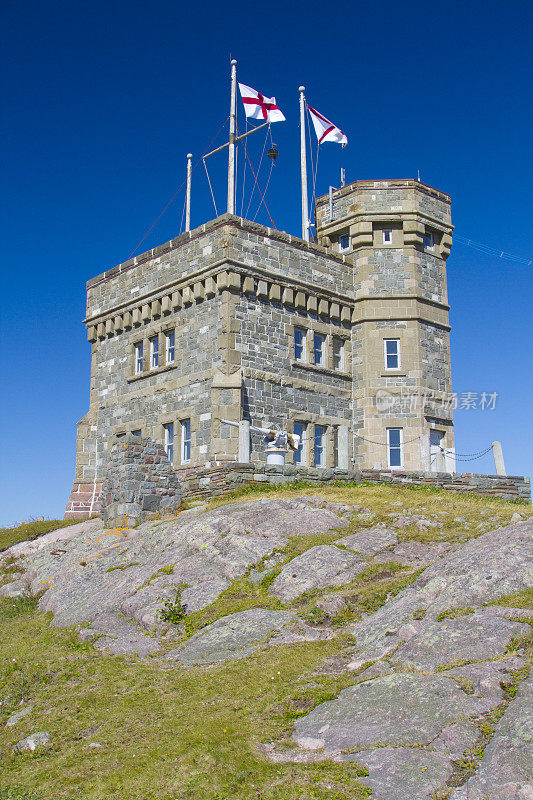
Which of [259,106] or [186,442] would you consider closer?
[186,442]

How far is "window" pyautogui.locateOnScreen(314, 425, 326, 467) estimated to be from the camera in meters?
28.3

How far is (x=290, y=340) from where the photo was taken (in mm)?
27875

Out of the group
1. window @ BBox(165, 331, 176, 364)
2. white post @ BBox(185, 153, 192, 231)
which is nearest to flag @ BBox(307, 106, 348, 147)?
white post @ BBox(185, 153, 192, 231)

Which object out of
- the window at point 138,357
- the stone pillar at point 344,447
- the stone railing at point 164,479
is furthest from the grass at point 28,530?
the stone pillar at point 344,447

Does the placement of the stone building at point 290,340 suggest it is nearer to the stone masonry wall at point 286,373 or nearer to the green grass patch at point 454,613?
the stone masonry wall at point 286,373

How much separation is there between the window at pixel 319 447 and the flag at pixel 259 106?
12.6m

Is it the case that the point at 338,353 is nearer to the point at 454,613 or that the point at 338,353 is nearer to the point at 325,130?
the point at 325,130

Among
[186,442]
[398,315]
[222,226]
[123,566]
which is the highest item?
[222,226]

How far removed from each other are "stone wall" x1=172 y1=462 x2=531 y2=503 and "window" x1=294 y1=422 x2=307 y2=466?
4142mm

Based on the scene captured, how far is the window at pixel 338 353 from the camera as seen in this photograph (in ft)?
98.2

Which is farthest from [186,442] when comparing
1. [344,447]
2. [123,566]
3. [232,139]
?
[232,139]

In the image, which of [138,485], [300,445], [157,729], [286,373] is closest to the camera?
[157,729]

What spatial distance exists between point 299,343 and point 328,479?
7434 millimetres

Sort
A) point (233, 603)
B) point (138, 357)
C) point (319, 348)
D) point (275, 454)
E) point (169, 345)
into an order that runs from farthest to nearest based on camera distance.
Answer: point (138, 357) → point (319, 348) → point (169, 345) → point (275, 454) → point (233, 603)
